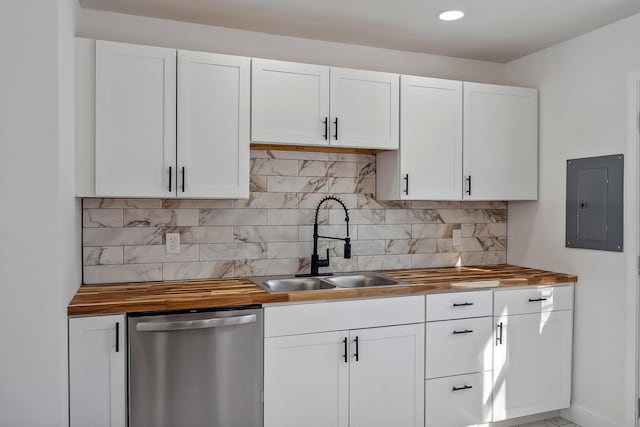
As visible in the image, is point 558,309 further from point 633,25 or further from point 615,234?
point 633,25

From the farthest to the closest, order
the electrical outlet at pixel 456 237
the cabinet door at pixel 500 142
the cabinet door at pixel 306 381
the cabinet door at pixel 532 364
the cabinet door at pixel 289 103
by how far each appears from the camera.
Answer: the electrical outlet at pixel 456 237 < the cabinet door at pixel 500 142 < the cabinet door at pixel 532 364 < the cabinet door at pixel 289 103 < the cabinet door at pixel 306 381

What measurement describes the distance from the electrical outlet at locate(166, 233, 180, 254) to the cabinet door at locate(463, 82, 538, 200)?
6.27 ft

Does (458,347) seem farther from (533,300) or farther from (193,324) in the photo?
(193,324)

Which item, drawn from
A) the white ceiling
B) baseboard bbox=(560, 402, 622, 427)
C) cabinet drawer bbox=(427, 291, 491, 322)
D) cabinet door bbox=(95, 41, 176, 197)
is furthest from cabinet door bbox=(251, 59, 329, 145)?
baseboard bbox=(560, 402, 622, 427)

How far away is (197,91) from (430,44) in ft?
5.40

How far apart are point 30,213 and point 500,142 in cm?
288

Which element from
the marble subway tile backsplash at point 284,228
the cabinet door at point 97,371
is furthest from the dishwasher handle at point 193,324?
the marble subway tile backsplash at point 284,228

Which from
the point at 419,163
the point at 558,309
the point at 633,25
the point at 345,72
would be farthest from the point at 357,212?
the point at 633,25

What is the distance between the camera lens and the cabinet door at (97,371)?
2.20 meters

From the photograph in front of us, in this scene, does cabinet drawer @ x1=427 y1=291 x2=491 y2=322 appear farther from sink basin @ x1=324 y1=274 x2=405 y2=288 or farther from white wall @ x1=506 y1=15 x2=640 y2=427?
white wall @ x1=506 y1=15 x2=640 y2=427

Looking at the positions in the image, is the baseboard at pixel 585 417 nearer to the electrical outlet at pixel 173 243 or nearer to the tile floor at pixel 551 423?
the tile floor at pixel 551 423

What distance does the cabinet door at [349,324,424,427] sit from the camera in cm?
268

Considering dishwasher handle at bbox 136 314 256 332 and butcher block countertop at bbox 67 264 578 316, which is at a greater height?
butcher block countertop at bbox 67 264 578 316

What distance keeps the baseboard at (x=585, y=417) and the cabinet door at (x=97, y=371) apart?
9.11ft
